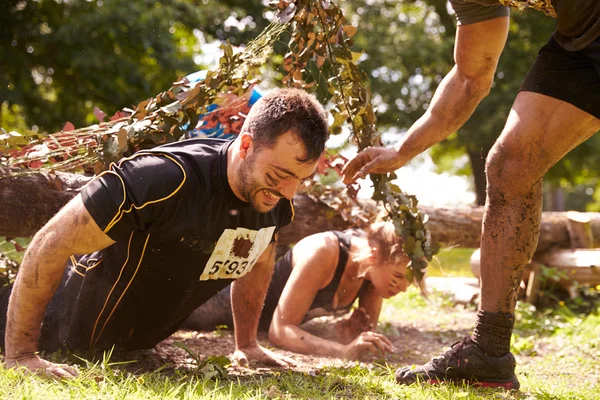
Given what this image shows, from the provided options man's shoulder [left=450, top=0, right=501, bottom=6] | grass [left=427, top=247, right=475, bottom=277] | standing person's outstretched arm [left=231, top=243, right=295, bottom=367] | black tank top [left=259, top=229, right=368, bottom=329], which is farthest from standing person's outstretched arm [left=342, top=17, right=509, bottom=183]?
grass [left=427, top=247, right=475, bottom=277]

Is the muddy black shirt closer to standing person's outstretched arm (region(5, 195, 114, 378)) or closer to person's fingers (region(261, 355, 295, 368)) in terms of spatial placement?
standing person's outstretched arm (region(5, 195, 114, 378))

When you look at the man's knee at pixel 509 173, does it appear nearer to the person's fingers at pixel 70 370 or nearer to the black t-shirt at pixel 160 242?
the black t-shirt at pixel 160 242

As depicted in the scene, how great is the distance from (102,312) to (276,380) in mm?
926

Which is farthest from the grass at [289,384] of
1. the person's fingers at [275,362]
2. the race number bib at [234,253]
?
the race number bib at [234,253]

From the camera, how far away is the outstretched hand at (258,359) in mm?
3619

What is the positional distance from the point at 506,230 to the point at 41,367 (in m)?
1.96

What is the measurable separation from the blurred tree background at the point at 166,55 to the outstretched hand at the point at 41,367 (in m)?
9.19

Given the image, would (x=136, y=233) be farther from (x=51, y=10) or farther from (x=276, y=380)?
(x=51, y=10)

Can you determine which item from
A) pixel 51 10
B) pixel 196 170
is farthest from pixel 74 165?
pixel 51 10

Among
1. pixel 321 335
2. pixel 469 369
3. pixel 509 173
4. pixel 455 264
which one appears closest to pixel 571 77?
pixel 509 173

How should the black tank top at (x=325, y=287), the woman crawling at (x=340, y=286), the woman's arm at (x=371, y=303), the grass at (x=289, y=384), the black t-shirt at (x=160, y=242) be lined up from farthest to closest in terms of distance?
the woman's arm at (x=371, y=303) → the black tank top at (x=325, y=287) → the woman crawling at (x=340, y=286) → the black t-shirt at (x=160, y=242) → the grass at (x=289, y=384)

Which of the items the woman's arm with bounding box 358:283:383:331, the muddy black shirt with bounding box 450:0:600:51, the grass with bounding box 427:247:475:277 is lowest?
the grass with bounding box 427:247:475:277

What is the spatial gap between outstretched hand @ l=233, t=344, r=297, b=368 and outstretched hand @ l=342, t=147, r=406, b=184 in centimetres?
103

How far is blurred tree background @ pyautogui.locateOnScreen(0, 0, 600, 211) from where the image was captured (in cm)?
1341
